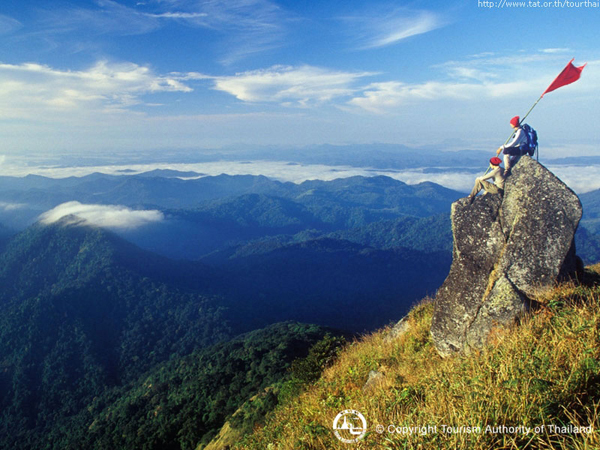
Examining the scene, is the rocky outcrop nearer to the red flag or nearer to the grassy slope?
the grassy slope

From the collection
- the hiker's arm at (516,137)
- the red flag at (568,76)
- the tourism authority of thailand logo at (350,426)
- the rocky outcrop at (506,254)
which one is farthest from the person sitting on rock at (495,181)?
the tourism authority of thailand logo at (350,426)

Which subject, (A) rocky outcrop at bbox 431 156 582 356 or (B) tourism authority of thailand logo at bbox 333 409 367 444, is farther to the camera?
(A) rocky outcrop at bbox 431 156 582 356

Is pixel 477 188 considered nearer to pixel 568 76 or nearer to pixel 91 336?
pixel 568 76

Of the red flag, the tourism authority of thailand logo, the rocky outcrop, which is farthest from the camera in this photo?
the red flag

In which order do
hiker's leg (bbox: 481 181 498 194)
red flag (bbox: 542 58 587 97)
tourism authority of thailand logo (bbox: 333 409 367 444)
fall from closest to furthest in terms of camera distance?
tourism authority of thailand logo (bbox: 333 409 367 444) < red flag (bbox: 542 58 587 97) < hiker's leg (bbox: 481 181 498 194)

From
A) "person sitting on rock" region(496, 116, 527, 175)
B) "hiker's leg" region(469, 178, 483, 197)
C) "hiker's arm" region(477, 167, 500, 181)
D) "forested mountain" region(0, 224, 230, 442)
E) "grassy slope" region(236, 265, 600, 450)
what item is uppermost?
"person sitting on rock" region(496, 116, 527, 175)

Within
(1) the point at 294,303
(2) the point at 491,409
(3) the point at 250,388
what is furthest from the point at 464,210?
(1) the point at 294,303

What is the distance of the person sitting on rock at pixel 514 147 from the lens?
13031mm

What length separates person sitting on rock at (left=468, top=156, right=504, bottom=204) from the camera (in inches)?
506

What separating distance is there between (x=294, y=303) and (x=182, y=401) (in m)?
134

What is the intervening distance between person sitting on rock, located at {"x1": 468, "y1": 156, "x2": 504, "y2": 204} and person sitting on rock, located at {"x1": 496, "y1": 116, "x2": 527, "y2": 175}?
1.13 ft

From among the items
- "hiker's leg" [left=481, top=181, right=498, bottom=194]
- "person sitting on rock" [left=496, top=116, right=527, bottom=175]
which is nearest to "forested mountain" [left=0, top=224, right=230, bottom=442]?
"hiker's leg" [left=481, top=181, right=498, bottom=194]

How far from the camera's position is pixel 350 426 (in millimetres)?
6379

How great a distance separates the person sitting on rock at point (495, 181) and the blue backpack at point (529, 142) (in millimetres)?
1227
